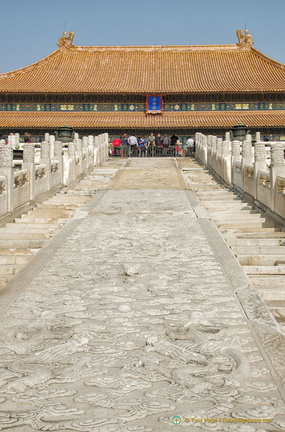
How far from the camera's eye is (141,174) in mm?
19859

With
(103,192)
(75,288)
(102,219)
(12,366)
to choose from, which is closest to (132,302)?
(75,288)

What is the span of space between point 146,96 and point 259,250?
30006 millimetres

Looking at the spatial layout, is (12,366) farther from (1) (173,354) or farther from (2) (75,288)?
(2) (75,288)

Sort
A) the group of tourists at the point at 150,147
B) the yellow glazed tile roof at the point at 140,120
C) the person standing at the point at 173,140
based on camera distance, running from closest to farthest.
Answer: the group of tourists at the point at 150,147, the person standing at the point at 173,140, the yellow glazed tile roof at the point at 140,120

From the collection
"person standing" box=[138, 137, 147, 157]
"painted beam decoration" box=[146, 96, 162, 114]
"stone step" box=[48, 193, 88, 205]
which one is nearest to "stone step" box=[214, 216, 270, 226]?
"stone step" box=[48, 193, 88, 205]

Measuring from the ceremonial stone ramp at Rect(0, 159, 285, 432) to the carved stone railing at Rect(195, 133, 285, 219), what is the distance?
7.78ft

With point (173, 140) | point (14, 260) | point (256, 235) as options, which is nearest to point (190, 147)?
point (173, 140)

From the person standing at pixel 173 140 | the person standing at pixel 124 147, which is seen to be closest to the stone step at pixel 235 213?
the person standing at pixel 124 147

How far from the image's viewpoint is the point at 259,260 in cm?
747

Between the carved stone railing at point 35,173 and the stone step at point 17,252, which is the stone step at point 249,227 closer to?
the stone step at point 17,252

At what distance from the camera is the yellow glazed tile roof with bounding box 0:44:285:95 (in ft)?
121

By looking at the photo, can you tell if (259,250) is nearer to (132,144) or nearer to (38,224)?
(38,224)

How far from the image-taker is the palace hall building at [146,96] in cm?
3534

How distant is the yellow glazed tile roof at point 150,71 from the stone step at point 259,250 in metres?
29.2
